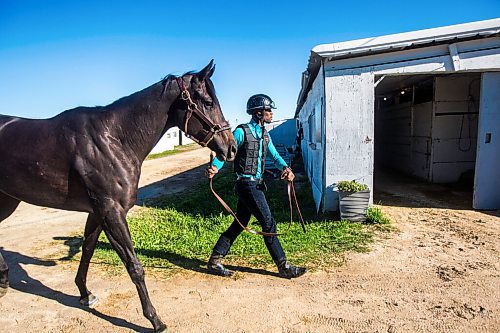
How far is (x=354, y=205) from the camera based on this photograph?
608 cm

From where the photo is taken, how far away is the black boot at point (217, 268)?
415cm

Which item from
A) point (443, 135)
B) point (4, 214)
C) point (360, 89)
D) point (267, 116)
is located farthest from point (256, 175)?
point (443, 135)

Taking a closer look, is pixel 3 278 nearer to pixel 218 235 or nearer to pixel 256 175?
pixel 218 235

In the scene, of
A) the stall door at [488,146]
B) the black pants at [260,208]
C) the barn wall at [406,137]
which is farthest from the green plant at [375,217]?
the barn wall at [406,137]

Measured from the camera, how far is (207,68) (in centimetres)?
301

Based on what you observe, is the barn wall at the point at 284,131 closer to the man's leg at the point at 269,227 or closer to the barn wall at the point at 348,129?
the barn wall at the point at 348,129

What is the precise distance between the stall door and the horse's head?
6003mm

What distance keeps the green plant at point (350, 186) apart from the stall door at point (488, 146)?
2.59 m

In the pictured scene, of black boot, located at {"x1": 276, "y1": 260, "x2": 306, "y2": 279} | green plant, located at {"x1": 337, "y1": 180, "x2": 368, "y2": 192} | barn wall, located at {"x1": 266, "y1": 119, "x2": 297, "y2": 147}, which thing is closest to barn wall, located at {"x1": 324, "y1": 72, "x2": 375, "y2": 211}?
green plant, located at {"x1": 337, "y1": 180, "x2": 368, "y2": 192}

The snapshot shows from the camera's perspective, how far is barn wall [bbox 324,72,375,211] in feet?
21.1

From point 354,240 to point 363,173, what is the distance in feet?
5.70

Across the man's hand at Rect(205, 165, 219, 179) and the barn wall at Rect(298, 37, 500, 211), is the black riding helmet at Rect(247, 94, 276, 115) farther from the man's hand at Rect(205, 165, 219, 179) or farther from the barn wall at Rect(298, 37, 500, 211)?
the barn wall at Rect(298, 37, 500, 211)

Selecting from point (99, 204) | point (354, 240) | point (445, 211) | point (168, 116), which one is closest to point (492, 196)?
point (445, 211)

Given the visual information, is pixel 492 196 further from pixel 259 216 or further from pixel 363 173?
pixel 259 216
